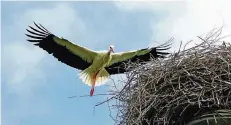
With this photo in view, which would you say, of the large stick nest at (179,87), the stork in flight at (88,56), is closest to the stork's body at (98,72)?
the stork in flight at (88,56)

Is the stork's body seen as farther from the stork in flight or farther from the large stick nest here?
the large stick nest

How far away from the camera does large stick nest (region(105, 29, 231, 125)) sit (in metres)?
5.00

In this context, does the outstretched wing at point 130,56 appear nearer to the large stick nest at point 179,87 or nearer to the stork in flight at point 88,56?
the stork in flight at point 88,56

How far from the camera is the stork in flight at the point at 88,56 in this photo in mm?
8350

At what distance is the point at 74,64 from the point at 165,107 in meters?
3.86

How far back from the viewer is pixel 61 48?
887cm

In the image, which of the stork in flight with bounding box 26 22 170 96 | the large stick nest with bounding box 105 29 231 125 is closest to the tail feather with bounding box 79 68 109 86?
the stork in flight with bounding box 26 22 170 96

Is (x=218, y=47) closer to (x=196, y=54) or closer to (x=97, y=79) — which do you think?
(x=196, y=54)

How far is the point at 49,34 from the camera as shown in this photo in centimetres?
886

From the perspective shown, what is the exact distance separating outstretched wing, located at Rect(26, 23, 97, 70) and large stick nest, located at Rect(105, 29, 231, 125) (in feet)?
10.4

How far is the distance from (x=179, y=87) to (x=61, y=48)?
3.92m

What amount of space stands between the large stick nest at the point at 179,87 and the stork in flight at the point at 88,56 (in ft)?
8.57

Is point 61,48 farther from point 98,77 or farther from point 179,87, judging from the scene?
point 179,87

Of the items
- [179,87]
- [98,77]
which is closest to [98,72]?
[98,77]
